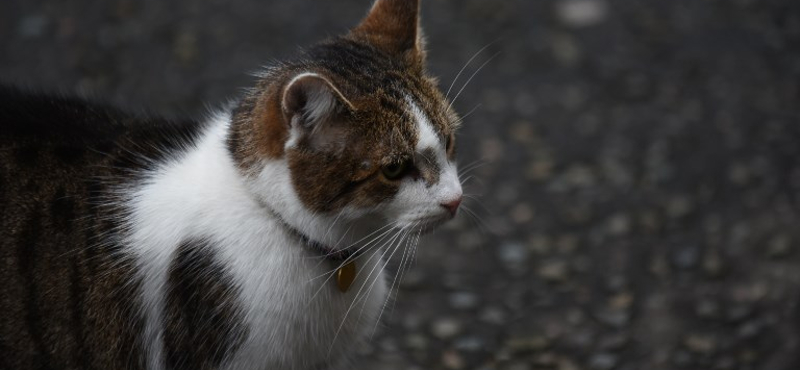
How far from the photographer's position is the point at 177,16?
15.2ft

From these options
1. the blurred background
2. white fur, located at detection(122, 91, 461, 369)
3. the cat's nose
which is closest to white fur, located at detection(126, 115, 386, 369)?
white fur, located at detection(122, 91, 461, 369)

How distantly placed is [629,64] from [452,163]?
2.34m

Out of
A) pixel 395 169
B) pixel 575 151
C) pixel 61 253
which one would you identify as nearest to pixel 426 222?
pixel 395 169

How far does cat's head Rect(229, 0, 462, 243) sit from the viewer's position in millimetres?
2049

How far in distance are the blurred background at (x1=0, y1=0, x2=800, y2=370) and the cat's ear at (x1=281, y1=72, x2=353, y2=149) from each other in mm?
1189

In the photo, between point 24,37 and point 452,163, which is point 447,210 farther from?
point 24,37

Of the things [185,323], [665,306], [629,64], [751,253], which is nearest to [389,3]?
[185,323]

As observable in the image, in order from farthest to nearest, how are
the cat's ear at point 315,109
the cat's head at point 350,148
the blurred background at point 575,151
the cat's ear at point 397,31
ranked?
the blurred background at point 575,151 < the cat's ear at point 397,31 < the cat's head at point 350,148 < the cat's ear at point 315,109

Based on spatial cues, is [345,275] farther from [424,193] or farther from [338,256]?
[424,193]

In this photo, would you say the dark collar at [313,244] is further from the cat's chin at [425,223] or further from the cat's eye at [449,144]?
the cat's eye at [449,144]

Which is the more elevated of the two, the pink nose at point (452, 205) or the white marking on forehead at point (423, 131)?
the white marking on forehead at point (423, 131)

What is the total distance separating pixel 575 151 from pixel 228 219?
2095 mm

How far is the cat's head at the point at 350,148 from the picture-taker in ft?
6.72

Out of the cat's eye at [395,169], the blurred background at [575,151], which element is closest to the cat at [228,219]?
the cat's eye at [395,169]
